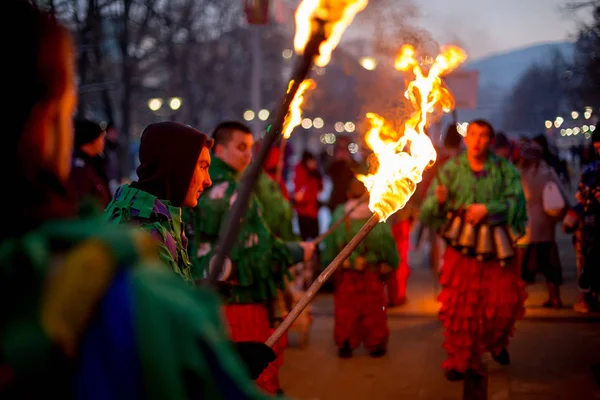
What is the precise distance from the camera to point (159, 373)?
3.67ft

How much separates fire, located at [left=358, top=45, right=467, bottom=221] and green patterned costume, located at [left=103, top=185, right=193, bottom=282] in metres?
0.79

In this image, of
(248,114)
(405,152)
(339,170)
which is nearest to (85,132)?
(405,152)

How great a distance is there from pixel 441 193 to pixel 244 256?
83.4 inches

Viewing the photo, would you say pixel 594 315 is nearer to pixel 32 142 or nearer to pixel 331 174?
pixel 331 174

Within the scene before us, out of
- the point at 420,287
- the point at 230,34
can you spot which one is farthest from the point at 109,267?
the point at 230,34

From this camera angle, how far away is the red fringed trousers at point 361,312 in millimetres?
7461

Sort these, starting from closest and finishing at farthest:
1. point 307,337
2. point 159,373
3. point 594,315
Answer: point 159,373 → point 307,337 → point 594,315

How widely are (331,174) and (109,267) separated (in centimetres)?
1055

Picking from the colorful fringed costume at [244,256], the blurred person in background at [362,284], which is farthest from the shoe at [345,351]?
the colorful fringed costume at [244,256]

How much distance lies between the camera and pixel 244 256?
5.35 metres

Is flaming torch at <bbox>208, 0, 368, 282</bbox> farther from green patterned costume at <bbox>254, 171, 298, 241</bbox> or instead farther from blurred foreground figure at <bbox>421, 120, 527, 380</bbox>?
blurred foreground figure at <bbox>421, 120, 527, 380</bbox>

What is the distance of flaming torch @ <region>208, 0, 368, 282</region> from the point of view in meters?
1.56

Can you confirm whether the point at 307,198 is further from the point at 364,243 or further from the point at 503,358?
the point at 503,358

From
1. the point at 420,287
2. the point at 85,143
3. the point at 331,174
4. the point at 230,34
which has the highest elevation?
the point at 230,34
